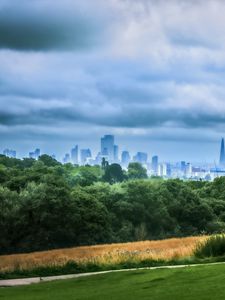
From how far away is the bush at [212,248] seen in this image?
23078mm

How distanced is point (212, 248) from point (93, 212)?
3354 centimetres

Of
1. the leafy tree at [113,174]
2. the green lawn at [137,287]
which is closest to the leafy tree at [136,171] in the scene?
the leafy tree at [113,174]

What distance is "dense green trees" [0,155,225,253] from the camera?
53656 millimetres

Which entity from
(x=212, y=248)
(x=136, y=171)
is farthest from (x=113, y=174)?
(x=212, y=248)

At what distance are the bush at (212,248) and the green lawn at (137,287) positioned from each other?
536 centimetres

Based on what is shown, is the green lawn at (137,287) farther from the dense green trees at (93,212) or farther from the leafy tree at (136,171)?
the leafy tree at (136,171)

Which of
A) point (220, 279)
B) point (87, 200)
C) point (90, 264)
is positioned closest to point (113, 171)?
point (87, 200)

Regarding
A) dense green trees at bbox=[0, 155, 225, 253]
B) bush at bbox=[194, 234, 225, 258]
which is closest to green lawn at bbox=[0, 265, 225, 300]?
bush at bbox=[194, 234, 225, 258]

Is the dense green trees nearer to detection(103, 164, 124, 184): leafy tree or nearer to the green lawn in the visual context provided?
the green lawn

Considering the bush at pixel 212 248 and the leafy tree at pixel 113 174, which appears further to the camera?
the leafy tree at pixel 113 174

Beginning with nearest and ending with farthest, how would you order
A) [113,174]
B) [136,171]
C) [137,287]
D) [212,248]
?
[137,287]
[212,248]
[113,174]
[136,171]

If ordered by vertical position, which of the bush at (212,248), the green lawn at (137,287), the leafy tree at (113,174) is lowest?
the green lawn at (137,287)

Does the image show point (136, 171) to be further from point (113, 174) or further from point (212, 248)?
point (212, 248)

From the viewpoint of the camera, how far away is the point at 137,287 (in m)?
14.8
